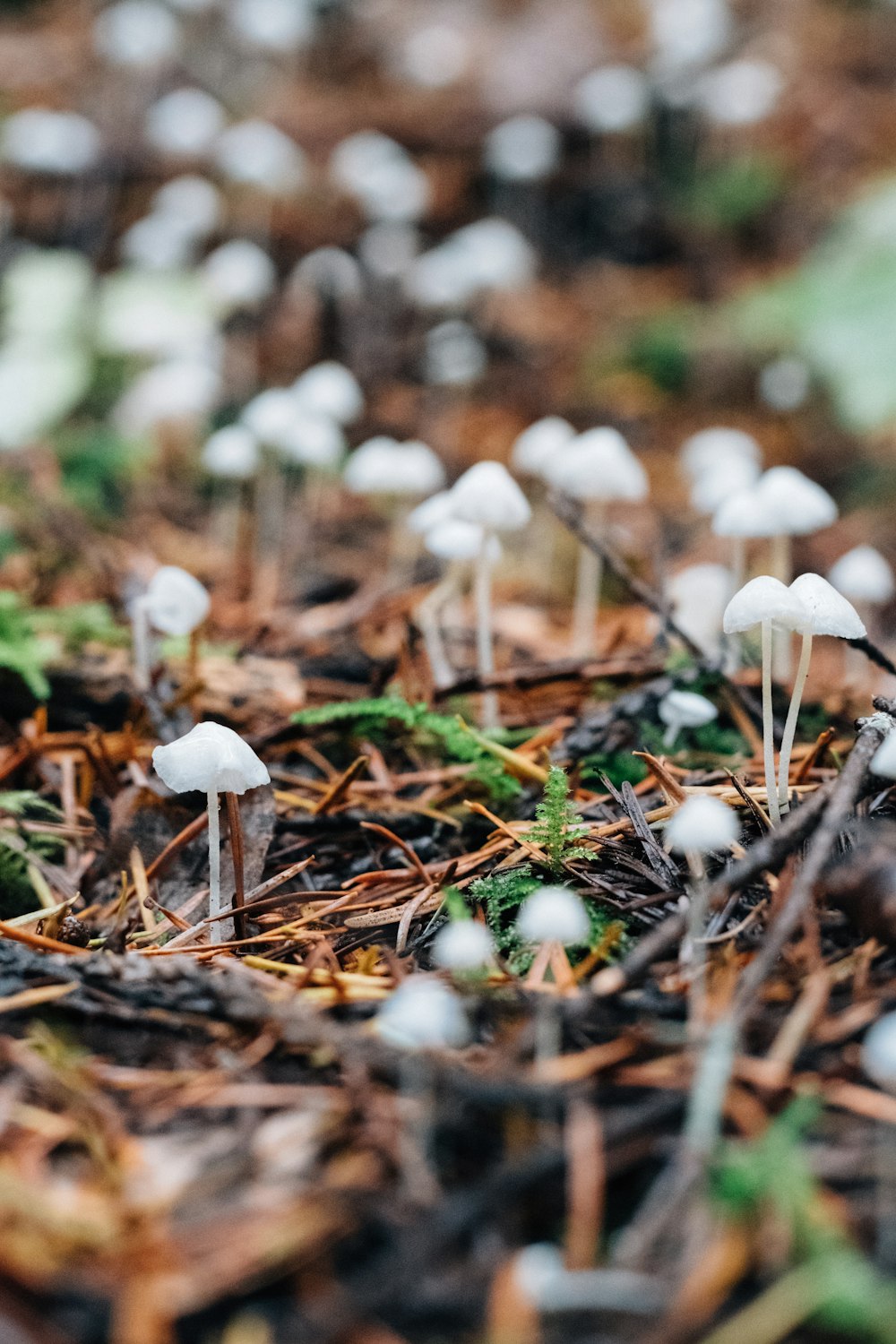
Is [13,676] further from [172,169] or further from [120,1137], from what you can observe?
[172,169]

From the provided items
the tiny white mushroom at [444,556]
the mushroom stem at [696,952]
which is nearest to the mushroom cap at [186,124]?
the tiny white mushroom at [444,556]

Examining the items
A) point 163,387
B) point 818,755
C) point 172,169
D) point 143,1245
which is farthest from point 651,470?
point 143,1245

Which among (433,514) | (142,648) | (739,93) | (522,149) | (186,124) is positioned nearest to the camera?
(142,648)

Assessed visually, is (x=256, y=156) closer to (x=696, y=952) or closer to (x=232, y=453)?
(x=232, y=453)

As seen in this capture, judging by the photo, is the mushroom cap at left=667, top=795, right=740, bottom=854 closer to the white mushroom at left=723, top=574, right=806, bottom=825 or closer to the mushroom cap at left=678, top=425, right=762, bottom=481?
the white mushroom at left=723, top=574, right=806, bottom=825

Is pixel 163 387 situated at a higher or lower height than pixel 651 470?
higher

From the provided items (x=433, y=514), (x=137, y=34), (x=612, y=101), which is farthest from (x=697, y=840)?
(x=137, y=34)

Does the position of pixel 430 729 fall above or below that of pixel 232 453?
below
